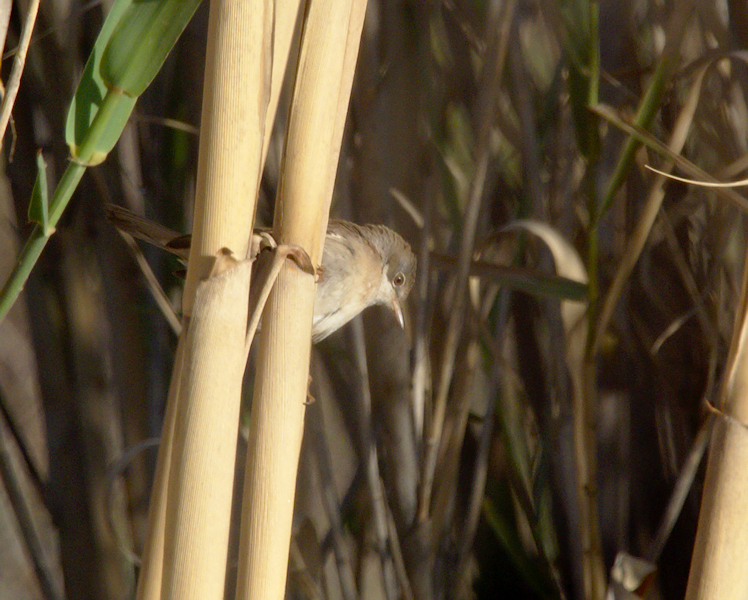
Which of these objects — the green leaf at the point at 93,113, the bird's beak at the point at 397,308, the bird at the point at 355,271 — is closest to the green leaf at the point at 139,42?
the green leaf at the point at 93,113

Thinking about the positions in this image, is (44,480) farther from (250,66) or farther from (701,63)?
(701,63)

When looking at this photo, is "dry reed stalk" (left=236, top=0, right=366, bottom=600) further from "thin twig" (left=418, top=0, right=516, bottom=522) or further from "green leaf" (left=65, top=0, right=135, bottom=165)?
"thin twig" (left=418, top=0, right=516, bottom=522)

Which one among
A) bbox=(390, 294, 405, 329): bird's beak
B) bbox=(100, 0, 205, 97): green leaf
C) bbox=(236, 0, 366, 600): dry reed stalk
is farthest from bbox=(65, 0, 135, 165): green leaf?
bbox=(390, 294, 405, 329): bird's beak

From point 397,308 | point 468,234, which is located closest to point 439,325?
point 397,308

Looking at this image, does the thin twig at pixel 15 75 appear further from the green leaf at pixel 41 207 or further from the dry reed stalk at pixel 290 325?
the dry reed stalk at pixel 290 325

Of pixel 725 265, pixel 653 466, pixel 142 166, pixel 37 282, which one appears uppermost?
pixel 142 166

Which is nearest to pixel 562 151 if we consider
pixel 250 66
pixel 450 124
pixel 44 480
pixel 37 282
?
pixel 450 124

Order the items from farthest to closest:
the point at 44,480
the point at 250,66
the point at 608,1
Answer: the point at 44,480, the point at 608,1, the point at 250,66
